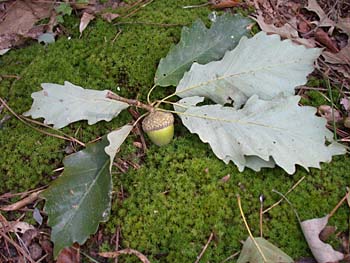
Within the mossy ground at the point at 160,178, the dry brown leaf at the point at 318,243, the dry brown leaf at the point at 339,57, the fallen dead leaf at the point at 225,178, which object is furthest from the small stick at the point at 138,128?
the dry brown leaf at the point at 339,57

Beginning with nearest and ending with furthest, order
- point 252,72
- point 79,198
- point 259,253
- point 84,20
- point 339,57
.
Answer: point 259,253
point 79,198
point 252,72
point 339,57
point 84,20

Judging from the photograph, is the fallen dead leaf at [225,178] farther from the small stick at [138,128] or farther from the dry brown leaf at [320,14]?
the dry brown leaf at [320,14]

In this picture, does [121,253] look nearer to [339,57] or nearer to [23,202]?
[23,202]

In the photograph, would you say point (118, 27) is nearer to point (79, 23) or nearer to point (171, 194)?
point (79, 23)

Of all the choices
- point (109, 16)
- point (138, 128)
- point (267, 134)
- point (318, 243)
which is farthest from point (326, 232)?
point (109, 16)

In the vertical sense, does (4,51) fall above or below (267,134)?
above

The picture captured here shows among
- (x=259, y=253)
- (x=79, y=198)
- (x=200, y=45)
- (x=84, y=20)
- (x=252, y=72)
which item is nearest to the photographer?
(x=259, y=253)

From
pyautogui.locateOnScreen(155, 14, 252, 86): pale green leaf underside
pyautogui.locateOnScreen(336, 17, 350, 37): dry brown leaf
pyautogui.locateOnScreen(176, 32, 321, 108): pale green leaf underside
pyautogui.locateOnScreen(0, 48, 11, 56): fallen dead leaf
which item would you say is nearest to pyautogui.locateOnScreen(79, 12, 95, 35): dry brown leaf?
pyautogui.locateOnScreen(0, 48, 11, 56): fallen dead leaf
